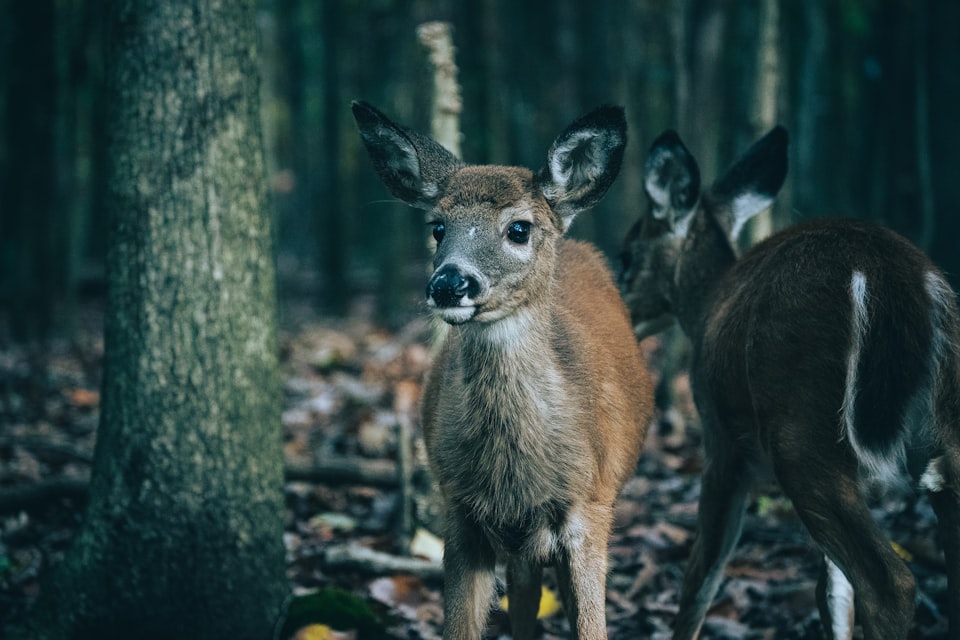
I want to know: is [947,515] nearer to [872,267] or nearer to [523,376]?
[872,267]

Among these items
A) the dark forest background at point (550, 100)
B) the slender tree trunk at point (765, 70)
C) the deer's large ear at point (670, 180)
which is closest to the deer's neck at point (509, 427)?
the dark forest background at point (550, 100)

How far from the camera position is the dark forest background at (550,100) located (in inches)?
302

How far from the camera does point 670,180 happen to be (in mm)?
5945

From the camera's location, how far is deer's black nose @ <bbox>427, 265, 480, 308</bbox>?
3727 millimetres

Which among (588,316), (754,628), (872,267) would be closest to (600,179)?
(588,316)

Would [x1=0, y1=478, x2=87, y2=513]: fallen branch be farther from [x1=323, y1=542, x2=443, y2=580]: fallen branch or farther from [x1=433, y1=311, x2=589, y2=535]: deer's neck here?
[x1=433, y1=311, x2=589, y2=535]: deer's neck

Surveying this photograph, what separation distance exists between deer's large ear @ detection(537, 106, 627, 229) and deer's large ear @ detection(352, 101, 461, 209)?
0.49 meters

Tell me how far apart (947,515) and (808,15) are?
11.4 meters

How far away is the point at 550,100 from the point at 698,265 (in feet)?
59.3

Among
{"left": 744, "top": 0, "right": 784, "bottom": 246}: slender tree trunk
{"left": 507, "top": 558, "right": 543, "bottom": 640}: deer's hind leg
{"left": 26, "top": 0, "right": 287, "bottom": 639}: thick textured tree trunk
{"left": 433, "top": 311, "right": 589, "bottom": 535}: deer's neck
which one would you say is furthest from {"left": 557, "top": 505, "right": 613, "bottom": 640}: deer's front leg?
{"left": 744, "top": 0, "right": 784, "bottom": 246}: slender tree trunk

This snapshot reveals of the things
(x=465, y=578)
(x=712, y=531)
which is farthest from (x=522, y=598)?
(x=712, y=531)

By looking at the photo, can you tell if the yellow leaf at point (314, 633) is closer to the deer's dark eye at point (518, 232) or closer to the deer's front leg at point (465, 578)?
the deer's front leg at point (465, 578)

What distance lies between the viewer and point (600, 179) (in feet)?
14.4

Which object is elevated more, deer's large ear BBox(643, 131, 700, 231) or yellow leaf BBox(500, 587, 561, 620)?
deer's large ear BBox(643, 131, 700, 231)
